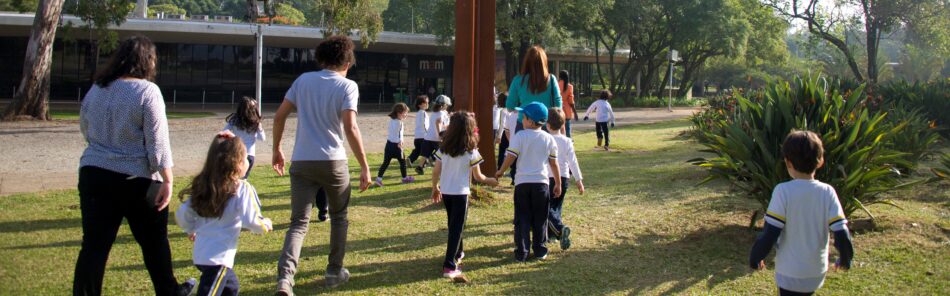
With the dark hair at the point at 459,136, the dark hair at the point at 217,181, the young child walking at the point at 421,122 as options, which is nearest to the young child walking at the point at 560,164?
the dark hair at the point at 459,136

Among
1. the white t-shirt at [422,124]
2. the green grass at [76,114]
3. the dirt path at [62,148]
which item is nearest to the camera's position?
the dirt path at [62,148]

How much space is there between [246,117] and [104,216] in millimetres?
3553

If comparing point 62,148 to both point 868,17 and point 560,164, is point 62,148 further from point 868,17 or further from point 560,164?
point 868,17

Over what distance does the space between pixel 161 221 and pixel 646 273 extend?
328 cm

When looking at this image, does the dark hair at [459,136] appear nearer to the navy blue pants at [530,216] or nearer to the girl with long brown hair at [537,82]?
the navy blue pants at [530,216]

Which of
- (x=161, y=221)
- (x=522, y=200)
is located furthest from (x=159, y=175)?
(x=522, y=200)

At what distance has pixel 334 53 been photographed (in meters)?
4.86

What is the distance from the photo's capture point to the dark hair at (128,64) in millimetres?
4121

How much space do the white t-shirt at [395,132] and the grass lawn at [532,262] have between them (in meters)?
1.34

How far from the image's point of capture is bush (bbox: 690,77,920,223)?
6414mm

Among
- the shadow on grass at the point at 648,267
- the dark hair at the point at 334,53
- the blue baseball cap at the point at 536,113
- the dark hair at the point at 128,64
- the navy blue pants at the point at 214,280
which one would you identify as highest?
the dark hair at the point at 334,53

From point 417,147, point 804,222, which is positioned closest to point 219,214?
point 804,222

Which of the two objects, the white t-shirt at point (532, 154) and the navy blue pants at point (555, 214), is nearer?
the white t-shirt at point (532, 154)

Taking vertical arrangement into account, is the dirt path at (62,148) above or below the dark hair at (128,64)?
below
